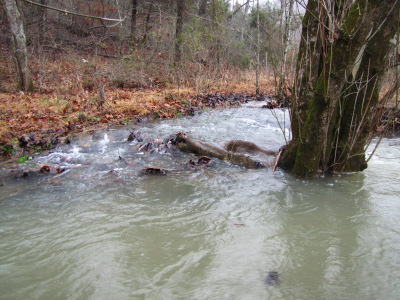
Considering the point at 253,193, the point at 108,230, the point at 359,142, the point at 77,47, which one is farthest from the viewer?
the point at 77,47

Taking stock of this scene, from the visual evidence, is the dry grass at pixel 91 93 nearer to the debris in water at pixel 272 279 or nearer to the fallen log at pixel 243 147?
the fallen log at pixel 243 147

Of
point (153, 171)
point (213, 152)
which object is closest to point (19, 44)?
point (153, 171)

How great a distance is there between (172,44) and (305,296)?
15.4m

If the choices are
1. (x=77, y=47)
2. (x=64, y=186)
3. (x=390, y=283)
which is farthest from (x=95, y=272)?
(x=77, y=47)

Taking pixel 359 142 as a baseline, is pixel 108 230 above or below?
below

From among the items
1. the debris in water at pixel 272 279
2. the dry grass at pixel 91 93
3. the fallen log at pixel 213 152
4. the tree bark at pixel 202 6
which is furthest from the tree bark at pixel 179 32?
the debris in water at pixel 272 279

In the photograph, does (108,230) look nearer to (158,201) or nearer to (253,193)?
(158,201)

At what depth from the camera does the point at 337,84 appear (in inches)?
156

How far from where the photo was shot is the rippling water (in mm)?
2170

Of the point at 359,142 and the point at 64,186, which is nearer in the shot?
the point at 64,186

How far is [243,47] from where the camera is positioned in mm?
20516

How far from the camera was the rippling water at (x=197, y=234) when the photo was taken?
217 centimetres

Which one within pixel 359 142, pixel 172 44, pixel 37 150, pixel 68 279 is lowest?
pixel 68 279

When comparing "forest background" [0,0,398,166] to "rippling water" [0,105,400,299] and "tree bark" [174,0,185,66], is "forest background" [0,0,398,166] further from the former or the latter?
"rippling water" [0,105,400,299]
